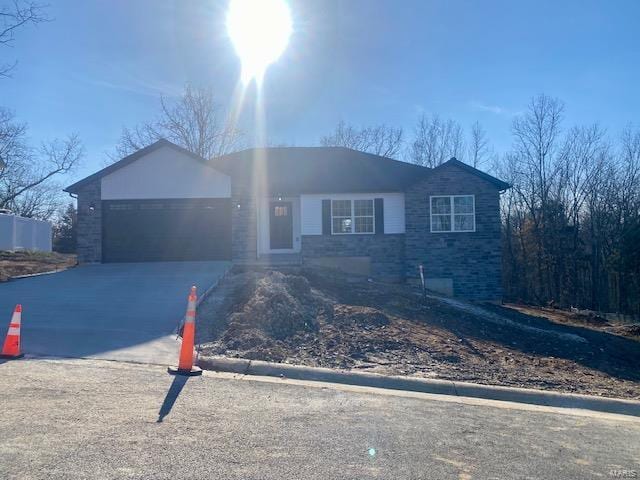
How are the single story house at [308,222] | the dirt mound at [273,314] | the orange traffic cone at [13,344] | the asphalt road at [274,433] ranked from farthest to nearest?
the single story house at [308,222]
the dirt mound at [273,314]
the orange traffic cone at [13,344]
the asphalt road at [274,433]

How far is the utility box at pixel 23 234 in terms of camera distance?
104 feet

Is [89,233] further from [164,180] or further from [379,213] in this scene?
[379,213]

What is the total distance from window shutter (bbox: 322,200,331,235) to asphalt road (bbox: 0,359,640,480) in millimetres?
14602

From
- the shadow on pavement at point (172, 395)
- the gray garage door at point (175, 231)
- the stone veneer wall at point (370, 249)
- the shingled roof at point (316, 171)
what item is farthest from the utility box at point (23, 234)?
the shadow on pavement at point (172, 395)

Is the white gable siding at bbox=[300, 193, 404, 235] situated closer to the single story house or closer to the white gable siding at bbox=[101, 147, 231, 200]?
the single story house

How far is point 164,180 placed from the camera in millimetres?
21078

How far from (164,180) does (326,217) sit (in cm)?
626

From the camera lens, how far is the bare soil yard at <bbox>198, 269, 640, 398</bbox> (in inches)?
311

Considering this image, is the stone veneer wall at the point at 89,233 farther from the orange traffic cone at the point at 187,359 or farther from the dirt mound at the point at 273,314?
the orange traffic cone at the point at 187,359

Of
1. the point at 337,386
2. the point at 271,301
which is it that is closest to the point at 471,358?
the point at 337,386

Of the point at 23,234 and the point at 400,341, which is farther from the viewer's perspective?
the point at 23,234

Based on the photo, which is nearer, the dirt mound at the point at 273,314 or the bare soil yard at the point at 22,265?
the dirt mound at the point at 273,314

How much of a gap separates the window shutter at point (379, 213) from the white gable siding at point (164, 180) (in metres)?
5.62

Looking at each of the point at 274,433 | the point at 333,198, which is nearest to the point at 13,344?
the point at 274,433
